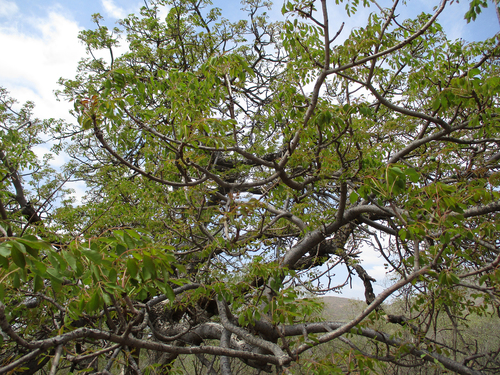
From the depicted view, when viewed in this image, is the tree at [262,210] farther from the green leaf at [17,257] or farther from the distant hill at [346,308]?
the distant hill at [346,308]

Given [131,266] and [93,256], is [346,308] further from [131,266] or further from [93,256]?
[93,256]

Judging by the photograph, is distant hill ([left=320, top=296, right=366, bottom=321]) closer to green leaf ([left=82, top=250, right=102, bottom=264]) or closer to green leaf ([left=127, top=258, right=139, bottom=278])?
green leaf ([left=127, top=258, right=139, bottom=278])

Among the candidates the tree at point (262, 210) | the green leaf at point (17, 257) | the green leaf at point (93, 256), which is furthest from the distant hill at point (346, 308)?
the green leaf at point (17, 257)

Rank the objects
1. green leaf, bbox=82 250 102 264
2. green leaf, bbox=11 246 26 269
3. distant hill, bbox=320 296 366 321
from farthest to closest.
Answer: distant hill, bbox=320 296 366 321
green leaf, bbox=82 250 102 264
green leaf, bbox=11 246 26 269

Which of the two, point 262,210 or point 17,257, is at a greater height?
point 262,210

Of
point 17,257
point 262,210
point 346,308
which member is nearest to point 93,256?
point 17,257

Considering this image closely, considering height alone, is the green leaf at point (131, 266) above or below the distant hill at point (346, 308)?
above

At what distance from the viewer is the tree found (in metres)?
1.99

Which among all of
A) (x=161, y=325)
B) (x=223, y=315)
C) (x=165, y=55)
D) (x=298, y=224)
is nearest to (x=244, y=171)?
(x=298, y=224)

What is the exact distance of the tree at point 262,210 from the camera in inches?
78.2

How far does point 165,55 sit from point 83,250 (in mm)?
7455

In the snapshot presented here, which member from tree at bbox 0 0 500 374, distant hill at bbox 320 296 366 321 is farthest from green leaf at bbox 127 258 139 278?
distant hill at bbox 320 296 366 321

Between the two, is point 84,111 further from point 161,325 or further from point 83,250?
point 161,325

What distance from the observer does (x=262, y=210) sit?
4.59 meters
